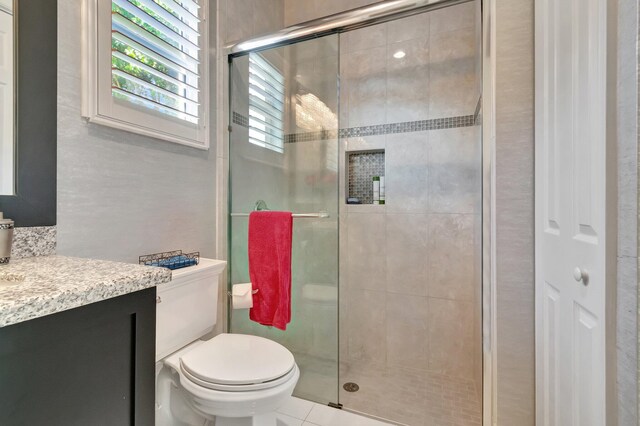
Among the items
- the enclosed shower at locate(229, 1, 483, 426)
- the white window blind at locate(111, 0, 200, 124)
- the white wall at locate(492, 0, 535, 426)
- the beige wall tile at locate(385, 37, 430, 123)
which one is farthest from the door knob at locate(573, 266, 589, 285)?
the white window blind at locate(111, 0, 200, 124)

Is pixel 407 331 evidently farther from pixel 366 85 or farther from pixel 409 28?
pixel 409 28

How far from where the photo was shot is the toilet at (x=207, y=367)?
3.39ft

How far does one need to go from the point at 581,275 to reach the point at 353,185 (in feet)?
5.50

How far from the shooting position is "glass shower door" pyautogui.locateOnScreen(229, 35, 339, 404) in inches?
66.4

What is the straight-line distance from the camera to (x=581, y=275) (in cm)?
65

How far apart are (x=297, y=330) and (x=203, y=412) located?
0.74 m

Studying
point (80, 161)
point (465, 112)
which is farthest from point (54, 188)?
point (465, 112)

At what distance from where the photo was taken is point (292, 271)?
5.51 ft

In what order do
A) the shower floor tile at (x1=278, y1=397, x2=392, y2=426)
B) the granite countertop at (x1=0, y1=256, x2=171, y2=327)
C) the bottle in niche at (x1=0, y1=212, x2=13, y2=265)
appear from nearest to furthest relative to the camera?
the granite countertop at (x1=0, y1=256, x2=171, y2=327) → the bottle in niche at (x1=0, y1=212, x2=13, y2=265) → the shower floor tile at (x1=278, y1=397, x2=392, y2=426)

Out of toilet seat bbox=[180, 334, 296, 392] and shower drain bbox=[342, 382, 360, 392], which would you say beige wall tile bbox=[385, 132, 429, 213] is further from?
toilet seat bbox=[180, 334, 296, 392]

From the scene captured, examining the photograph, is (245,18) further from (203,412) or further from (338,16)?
(203,412)

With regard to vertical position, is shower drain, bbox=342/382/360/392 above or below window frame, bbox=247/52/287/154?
below

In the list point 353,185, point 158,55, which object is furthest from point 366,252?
point 158,55

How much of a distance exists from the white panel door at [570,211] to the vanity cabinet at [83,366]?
3.13ft
